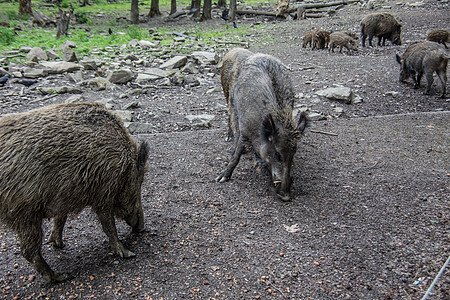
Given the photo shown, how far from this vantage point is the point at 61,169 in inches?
131

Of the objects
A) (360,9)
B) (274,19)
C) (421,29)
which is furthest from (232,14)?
(421,29)

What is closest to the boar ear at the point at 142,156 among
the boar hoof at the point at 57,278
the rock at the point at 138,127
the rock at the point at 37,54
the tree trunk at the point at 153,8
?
the boar hoof at the point at 57,278

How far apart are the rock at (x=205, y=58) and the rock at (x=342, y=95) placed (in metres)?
4.91

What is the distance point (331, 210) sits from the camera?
4.55m

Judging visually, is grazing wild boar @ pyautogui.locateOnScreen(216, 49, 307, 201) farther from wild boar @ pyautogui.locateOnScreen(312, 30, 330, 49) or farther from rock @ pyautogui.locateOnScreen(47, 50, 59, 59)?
wild boar @ pyautogui.locateOnScreen(312, 30, 330, 49)

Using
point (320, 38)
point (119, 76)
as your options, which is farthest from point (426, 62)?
point (119, 76)

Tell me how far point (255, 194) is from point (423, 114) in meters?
4.61

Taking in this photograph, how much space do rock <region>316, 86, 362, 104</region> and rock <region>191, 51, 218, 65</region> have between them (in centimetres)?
491

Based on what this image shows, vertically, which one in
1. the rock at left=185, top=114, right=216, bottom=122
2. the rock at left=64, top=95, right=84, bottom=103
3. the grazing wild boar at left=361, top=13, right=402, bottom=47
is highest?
the grazing wild boar at left=361, top=13, right=402, bottom=47

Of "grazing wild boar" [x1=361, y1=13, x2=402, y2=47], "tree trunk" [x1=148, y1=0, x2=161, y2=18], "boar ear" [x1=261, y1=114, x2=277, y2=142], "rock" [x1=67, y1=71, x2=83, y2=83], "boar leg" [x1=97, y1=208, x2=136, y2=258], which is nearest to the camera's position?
"boar leg" [x1=97, y1=208, x2=136, y2=258]

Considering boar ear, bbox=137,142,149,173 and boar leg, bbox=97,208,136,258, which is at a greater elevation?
boar ear, bbox=137,142,149,173

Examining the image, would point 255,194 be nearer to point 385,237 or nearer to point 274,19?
point 385,237

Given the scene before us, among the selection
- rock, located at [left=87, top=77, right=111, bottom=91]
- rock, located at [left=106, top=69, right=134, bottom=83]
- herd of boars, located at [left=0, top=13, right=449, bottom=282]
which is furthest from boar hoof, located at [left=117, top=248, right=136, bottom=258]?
rock, located at [left=106, top=69, right=134, bottom=83]

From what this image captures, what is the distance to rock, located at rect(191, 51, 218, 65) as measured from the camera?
1262 cm
